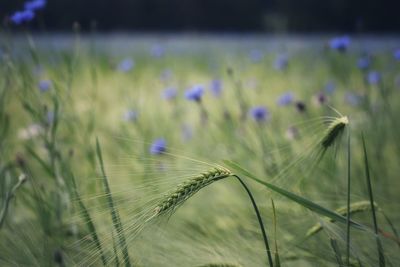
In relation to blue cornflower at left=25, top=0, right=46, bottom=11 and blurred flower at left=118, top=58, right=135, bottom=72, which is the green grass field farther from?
blurred flower at left=118, top=58, right=135, bottom=72

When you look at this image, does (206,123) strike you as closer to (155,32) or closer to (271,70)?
(271,70)

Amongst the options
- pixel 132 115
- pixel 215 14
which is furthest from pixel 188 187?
pixel 215 14

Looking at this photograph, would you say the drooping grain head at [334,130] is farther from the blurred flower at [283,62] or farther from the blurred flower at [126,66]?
the blurred flower at [126,66]

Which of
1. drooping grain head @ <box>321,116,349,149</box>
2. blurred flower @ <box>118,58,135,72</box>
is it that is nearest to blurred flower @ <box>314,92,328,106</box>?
drooping grain head @ <box>321,116,349,149</box>

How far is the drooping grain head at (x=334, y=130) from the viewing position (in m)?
0.80

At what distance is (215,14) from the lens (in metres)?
8.09

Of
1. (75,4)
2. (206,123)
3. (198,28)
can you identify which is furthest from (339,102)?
(198,28)

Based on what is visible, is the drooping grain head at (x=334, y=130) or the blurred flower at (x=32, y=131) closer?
the drooping grain head at (x=334, y=130)

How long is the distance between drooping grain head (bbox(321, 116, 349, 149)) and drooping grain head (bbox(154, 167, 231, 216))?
214mm

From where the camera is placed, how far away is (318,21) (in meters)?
6.89

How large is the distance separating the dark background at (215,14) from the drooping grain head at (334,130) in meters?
5.52

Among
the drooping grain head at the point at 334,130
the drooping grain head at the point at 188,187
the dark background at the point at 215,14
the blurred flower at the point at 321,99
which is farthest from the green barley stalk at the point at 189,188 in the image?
the dark background at the point at 215,14

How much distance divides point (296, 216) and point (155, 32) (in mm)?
7385

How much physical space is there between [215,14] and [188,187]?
7652mm
